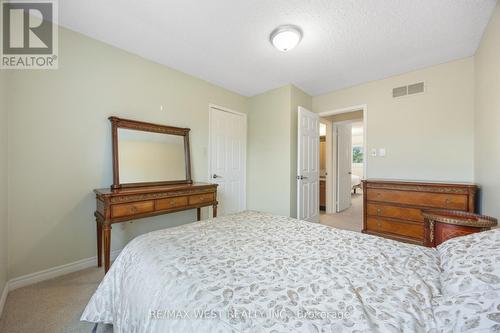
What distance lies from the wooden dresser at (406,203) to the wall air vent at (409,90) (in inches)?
54.3

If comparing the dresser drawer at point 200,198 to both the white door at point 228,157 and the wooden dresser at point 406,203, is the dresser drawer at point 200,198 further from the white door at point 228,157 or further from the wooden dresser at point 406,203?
the wooden dresser at point 406,203

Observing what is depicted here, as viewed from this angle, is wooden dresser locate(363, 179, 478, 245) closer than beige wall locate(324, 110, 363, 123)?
Yes

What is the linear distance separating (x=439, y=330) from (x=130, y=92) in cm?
311

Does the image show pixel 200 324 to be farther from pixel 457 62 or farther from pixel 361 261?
pixel 457 62

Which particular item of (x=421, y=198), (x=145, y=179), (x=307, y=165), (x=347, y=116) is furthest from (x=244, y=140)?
(x=421, y=198)

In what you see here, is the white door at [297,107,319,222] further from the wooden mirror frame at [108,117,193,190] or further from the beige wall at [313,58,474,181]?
the wooden mirror frame at [108,117,193,190]

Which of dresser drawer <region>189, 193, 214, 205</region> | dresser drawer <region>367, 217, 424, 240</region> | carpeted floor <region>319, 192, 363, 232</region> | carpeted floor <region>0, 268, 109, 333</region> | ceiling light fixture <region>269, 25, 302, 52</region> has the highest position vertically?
ceiling light fixture <region>269, 25, 302, 52</region>

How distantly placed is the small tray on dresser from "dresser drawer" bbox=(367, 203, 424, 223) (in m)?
0.56

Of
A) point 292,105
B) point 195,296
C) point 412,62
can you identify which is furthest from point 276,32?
point 195,296

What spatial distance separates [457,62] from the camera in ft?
8.70

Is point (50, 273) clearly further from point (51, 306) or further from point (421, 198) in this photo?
point (421, 198)

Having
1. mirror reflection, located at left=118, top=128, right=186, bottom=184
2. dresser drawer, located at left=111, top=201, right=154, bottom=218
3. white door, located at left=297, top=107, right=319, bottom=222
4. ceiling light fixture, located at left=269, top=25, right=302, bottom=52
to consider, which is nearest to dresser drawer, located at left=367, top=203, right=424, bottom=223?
white door, located at left=297, top=107, right=319, bottom=222

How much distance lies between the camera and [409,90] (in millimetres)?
2992

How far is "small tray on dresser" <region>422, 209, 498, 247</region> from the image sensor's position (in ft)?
5.41
